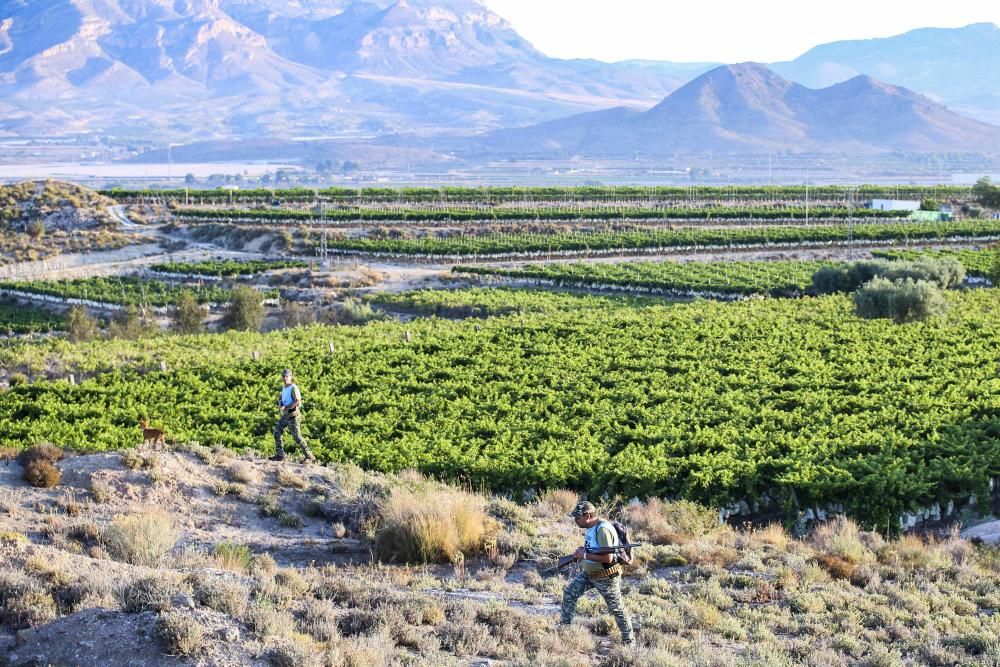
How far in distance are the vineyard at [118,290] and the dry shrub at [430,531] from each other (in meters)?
50.7

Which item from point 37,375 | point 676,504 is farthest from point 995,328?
point 37,375

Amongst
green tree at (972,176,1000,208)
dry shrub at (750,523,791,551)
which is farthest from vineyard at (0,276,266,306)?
green tree at (972,176,1000,208)

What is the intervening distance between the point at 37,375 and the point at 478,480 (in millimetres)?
20244

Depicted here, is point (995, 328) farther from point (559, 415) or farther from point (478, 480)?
point (478, 480)

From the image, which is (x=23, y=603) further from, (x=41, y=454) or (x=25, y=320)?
(x=25, y=320)

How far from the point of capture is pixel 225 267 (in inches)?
3216

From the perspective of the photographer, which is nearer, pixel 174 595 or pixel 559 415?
pixel 174 595

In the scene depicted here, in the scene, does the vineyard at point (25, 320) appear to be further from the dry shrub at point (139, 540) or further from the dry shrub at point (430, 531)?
the dry shrub at point (430, 531)

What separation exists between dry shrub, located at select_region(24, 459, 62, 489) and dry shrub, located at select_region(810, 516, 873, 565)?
→ 12.4m

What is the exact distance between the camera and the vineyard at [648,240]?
88062 mm

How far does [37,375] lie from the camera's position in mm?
38250

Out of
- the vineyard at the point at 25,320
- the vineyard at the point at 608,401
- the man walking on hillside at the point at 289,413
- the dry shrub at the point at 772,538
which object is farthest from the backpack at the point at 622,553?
the vineyard at the point at 25,320

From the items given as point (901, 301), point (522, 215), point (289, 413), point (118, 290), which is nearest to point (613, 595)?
point (289, 413)

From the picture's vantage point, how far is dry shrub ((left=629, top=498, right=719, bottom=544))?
64.3 feet
